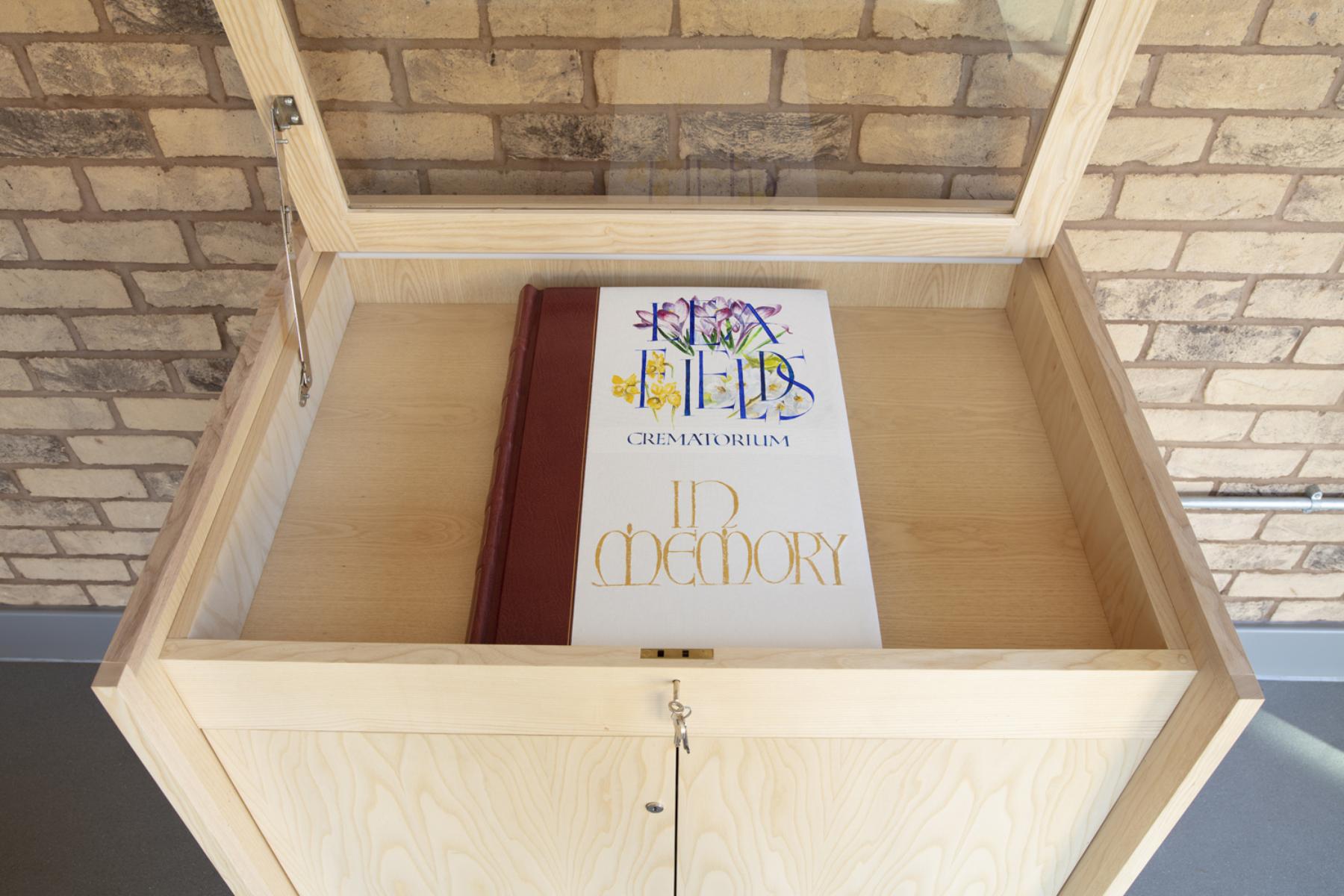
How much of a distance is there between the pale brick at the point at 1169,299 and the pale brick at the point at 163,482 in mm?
1512

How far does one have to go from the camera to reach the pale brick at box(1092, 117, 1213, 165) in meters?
1.19

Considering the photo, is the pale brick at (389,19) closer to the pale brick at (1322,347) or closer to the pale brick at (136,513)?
the pale brick at (136,513)

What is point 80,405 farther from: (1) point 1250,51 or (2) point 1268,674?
(2) point 1268,674

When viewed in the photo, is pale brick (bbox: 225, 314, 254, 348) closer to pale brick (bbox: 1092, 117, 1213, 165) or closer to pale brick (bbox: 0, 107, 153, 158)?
pale brick (bbox: 0, 107, 153, 158)

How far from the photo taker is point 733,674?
67 cm

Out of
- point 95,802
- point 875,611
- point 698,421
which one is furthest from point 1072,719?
point 95,802

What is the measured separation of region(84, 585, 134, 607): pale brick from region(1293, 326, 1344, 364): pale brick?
→ 205 cm

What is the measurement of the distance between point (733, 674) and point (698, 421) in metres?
0.30

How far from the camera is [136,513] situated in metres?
1.68

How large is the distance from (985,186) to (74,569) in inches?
67.6

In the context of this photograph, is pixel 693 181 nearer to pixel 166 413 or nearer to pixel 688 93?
pixel 688 93

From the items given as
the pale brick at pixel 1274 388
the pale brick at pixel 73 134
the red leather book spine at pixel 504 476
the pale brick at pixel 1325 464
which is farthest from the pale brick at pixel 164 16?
the pale brick at pixel 1325 464

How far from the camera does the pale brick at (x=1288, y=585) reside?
173 cm

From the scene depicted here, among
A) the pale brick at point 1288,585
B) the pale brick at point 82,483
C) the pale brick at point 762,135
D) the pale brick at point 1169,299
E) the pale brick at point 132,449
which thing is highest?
the pale brick at point 1169,299
